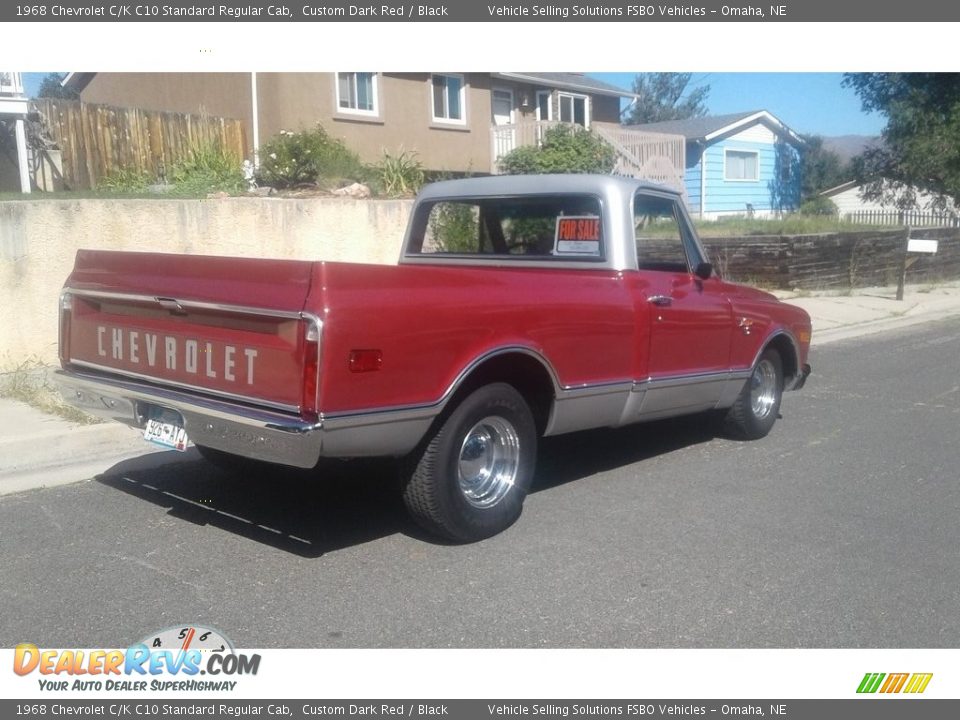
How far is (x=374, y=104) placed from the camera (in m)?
19.3

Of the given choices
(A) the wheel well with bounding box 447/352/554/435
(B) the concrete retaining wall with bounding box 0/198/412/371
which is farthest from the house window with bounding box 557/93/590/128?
(A) the wheel well with bounding box 447/352/554/435

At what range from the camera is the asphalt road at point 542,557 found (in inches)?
162

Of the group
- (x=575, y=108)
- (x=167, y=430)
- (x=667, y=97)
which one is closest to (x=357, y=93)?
(x=575, y=108)

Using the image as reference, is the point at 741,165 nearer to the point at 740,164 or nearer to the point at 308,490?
the point at 740,164

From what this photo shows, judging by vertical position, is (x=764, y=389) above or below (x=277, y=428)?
below

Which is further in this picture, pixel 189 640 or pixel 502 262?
pixel 502 262

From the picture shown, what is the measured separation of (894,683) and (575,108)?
25208 millimetres

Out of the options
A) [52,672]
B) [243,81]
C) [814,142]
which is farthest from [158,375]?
[814,142]

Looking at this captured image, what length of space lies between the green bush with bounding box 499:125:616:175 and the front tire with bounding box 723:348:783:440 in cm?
1129

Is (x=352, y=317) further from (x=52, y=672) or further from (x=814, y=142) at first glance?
(x=814, y=142)

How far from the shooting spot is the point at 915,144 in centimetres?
2723

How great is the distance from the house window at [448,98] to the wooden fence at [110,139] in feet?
29.2

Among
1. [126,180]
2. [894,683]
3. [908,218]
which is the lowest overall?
[894,683]

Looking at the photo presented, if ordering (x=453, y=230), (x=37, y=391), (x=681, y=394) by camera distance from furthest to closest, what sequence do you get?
(x=37, y=391), (x=453, y=230), (x=681, y=394)
